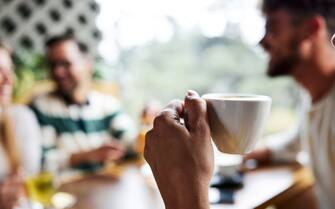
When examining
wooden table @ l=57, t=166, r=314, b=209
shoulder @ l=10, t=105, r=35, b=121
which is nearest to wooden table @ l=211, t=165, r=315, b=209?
wooden table @ l=57, t=166, r=314, b=209

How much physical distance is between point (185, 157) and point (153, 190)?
1.80 ft

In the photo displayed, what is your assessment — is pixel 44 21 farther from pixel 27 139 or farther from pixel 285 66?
pixel 285 66

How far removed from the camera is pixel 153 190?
47.8 inches

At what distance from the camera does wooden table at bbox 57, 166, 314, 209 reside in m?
1.09

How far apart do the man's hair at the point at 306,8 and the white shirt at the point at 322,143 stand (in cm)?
23

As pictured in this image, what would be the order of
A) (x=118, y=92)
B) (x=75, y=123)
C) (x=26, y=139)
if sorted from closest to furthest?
(x=26, y=139) < (x=75, y=123) < (x=118, y=92)

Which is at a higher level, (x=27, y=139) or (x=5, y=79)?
(x=5, y=79)

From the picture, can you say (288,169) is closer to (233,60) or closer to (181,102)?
(181,102)

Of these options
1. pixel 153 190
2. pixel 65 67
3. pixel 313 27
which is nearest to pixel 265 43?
pixel 313 27

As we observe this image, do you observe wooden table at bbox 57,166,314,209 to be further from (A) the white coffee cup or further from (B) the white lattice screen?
(B) the white lattice screen

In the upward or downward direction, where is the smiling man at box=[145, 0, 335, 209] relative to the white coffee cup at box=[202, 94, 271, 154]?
upward

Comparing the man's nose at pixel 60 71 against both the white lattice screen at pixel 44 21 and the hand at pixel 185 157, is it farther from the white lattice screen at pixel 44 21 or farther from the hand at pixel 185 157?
the hand at pixel 185 157

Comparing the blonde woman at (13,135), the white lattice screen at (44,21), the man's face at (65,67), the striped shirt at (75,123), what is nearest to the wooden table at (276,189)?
the blonde woman at (13,135)

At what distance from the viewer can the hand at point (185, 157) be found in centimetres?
69
